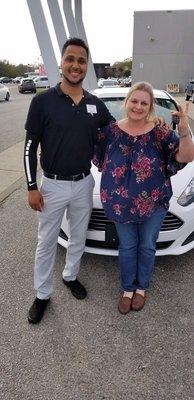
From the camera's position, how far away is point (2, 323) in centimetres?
275

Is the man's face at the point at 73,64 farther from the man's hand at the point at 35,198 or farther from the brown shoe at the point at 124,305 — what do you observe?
the brown shoe at the point at 124,305

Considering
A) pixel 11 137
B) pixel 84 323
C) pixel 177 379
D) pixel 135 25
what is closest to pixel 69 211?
pixel 84 323

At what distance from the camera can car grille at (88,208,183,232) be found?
3.13 m

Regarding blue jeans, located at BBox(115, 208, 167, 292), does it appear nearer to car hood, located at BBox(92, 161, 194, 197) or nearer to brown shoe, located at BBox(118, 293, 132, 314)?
brown shoe, located at BBox(118, 293, 132, 314)

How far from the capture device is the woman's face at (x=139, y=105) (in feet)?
7.98

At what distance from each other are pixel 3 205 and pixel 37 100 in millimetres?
3091

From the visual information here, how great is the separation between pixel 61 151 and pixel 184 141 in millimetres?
783

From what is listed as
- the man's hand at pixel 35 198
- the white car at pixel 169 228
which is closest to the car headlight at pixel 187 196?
the white car at pixel 169 228

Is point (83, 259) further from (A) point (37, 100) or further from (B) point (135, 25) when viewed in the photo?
(B) point (135, 25)

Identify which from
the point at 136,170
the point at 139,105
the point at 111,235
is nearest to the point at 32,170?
the point at 136,170

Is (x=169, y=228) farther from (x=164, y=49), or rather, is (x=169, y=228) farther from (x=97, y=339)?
(x=164, y=49)

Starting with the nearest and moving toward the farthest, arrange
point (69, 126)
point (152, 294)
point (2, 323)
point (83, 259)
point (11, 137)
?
point (69, 126)
point (2, 323)
point (152, 294)
point (83, 259)
point (11, 137)

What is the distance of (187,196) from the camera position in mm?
3260

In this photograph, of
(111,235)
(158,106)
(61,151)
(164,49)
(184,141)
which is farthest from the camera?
(164,49)
